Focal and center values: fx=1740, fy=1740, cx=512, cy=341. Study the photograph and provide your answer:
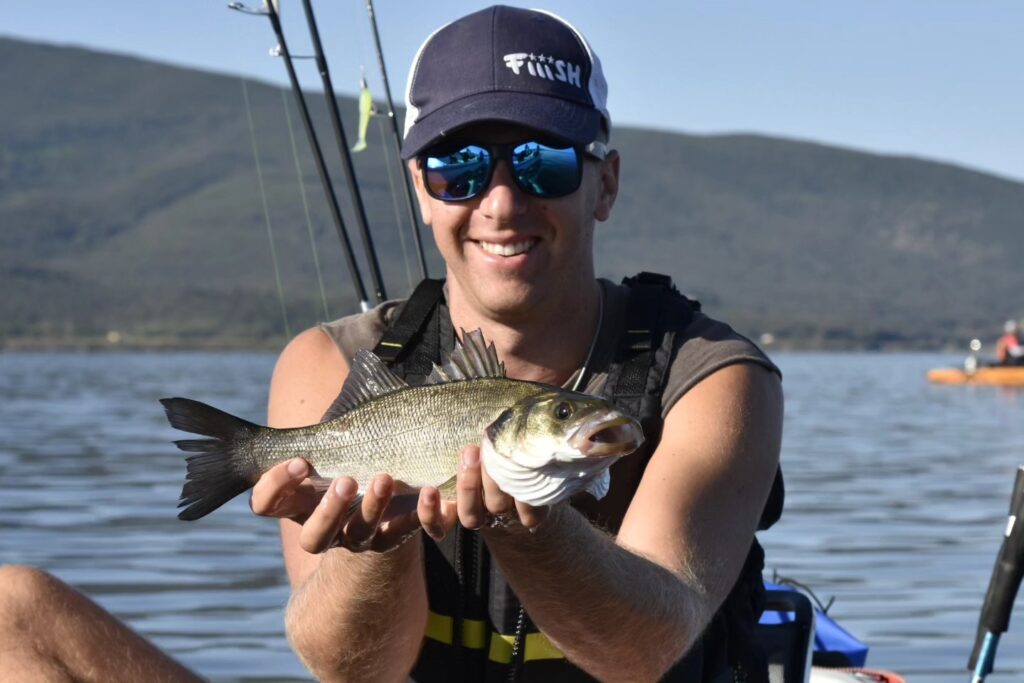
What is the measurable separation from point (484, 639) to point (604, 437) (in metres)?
1.50

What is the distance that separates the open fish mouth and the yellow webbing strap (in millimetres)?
1379

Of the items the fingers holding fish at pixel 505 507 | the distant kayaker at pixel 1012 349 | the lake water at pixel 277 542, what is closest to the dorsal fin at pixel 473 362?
the fingers holding fish at pixel 505 507

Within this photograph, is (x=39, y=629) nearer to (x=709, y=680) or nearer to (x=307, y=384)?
(x=307, y=384)

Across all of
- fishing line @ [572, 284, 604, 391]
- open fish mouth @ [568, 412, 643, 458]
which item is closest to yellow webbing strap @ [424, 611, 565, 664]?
fishing line @ [572, 284, 604, 391]

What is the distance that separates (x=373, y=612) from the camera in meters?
3.94

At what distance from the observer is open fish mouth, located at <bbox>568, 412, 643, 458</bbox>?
302 cm

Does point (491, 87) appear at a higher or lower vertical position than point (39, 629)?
higher

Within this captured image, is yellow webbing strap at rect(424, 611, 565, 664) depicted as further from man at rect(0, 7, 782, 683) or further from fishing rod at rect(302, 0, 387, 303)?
fishing rod at rect(302, 0, 387, 303)

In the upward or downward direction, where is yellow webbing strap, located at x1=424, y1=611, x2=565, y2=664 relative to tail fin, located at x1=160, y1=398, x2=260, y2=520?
downward

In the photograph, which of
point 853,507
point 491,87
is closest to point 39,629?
point 491,87

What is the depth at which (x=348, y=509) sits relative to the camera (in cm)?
352

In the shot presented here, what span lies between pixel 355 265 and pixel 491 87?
3053 millimetres

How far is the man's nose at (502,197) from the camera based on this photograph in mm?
4250

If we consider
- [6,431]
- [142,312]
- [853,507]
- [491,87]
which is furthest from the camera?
[142,312]
